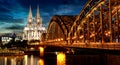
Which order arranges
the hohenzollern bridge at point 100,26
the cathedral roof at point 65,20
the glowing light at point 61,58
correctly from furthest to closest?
the cathedral roof at point 65,20 → the glowing light at point 61,58 → the hohenzollern bridge at point 100,26

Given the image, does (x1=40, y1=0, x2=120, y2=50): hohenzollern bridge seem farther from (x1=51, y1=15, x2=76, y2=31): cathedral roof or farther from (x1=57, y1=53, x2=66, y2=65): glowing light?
(x1=51, y1=15, x2=76, y2=31): cathedral roof

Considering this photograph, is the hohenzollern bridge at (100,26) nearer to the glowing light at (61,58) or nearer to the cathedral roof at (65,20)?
the glowing light at (61,58)

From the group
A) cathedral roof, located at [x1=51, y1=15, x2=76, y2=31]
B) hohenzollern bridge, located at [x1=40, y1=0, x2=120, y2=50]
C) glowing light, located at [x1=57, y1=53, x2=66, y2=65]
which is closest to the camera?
hohenzollern bridge, located at [x1=40, y1=0, x2=120, y2=50]

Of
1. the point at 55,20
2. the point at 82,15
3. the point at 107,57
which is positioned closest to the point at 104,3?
the point at 82,15

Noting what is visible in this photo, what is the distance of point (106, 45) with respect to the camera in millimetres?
31656

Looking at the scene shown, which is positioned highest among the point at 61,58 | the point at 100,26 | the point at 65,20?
the point at 65,20

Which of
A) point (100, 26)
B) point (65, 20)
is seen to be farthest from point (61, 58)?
point (65, 20)

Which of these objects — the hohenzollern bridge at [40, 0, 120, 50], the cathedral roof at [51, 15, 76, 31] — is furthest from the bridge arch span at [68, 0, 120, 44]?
the cathedral roof at [51, 15, 76, 31]

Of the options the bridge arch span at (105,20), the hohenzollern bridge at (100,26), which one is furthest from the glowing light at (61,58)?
the bridge arch span at (105,20)

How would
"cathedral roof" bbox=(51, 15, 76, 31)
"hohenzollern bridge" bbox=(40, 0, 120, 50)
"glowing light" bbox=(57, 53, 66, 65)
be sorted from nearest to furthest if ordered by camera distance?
"hohenzollern bridge" bbox=(40, 0, 120, 50), "glowing light" bbox=(57, 53, 66, 65), "cathedral roof" bbox=(51, 15, 76, 31)

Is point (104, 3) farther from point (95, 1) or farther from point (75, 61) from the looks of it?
point (75, 61)

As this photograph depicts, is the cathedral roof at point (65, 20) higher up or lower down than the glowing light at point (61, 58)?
higher up

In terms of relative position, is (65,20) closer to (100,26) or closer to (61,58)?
(61,58)

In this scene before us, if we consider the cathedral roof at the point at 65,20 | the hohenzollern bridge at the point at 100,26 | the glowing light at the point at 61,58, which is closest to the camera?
the hohenzollern bridge at the point at 100,26
